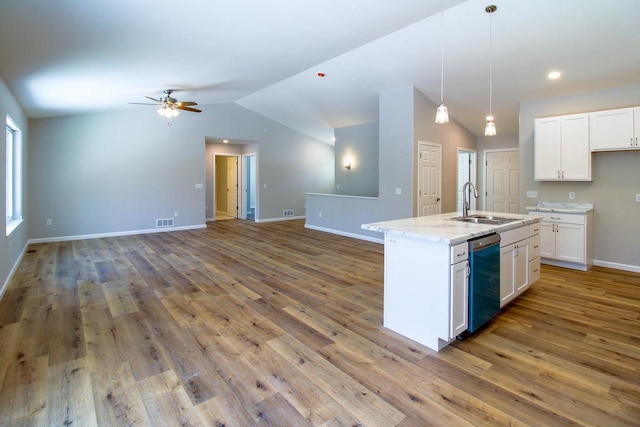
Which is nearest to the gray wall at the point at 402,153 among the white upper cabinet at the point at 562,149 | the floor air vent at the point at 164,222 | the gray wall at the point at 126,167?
the white upper cabinet at the point at 562,149

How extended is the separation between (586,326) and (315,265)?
3142 millimetres

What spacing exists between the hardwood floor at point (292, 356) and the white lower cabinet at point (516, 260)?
21 cm

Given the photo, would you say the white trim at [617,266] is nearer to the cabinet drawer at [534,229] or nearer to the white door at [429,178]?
the cabinet drawer at [534,229]

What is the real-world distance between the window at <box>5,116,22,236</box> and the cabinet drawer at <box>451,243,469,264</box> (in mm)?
6068

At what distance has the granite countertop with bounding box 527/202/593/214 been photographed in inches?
179

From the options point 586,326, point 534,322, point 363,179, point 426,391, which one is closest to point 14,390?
point 426,391

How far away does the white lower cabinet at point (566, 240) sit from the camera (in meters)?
4.48

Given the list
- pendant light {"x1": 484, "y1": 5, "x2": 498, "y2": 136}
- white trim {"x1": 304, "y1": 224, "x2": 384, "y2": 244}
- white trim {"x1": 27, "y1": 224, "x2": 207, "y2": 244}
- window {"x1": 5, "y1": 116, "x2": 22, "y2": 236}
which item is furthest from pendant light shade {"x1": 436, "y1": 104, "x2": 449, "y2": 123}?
white trim {"x1": 27, "y1": 224, "x2": 207, "y2": 244}

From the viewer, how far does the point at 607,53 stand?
3.85m

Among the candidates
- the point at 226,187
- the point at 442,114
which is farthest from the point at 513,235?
the point at 226,187

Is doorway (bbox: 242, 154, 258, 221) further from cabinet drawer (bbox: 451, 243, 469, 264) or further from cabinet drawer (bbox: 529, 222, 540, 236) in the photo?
cabinet drawer (bbox: 451, 243, 469, 264)

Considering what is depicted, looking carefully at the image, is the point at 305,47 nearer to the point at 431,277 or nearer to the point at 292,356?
the point at 431,277

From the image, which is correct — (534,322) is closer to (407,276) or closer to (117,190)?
(407,276)

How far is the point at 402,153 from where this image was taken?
6.01 m
